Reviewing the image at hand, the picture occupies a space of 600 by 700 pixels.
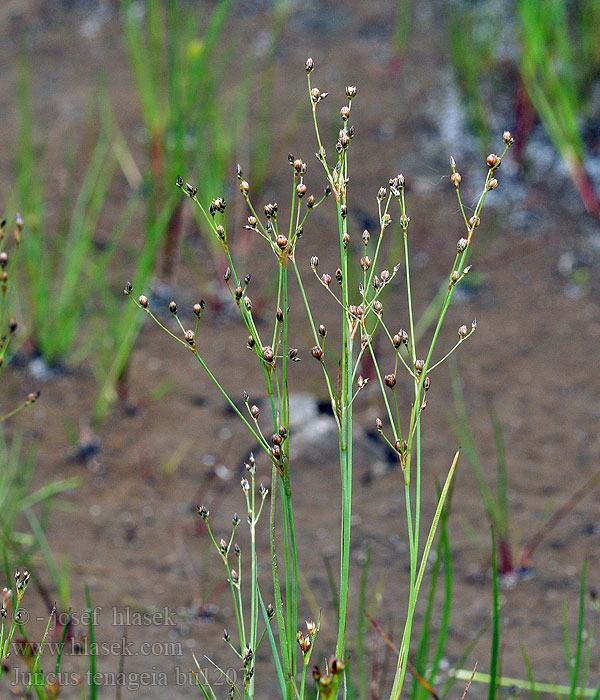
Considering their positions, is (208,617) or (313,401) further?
(313,401)

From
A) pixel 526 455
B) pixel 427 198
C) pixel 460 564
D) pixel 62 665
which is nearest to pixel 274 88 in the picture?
pixel 427 198

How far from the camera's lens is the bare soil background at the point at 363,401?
5.91 ft

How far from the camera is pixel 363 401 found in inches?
94.4

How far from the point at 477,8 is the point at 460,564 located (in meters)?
2.64

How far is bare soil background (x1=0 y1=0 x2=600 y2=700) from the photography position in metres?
1.80

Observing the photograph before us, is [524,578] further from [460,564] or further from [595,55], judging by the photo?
[595,55]

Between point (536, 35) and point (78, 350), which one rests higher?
point (536, 35)

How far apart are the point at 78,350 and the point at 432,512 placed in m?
1.11

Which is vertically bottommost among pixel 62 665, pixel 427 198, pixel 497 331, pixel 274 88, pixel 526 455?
pixel 62 665

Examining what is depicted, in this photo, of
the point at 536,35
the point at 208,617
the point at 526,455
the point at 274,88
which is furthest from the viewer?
the point at 274,88

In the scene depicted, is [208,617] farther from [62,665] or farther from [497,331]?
[497,331]

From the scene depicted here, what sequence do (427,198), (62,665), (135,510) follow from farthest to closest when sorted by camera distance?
1. (427,198)
2. (135,510)
3. (62,665)

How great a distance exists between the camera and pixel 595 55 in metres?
3.14

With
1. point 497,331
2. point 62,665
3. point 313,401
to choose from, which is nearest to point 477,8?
point 497,331
